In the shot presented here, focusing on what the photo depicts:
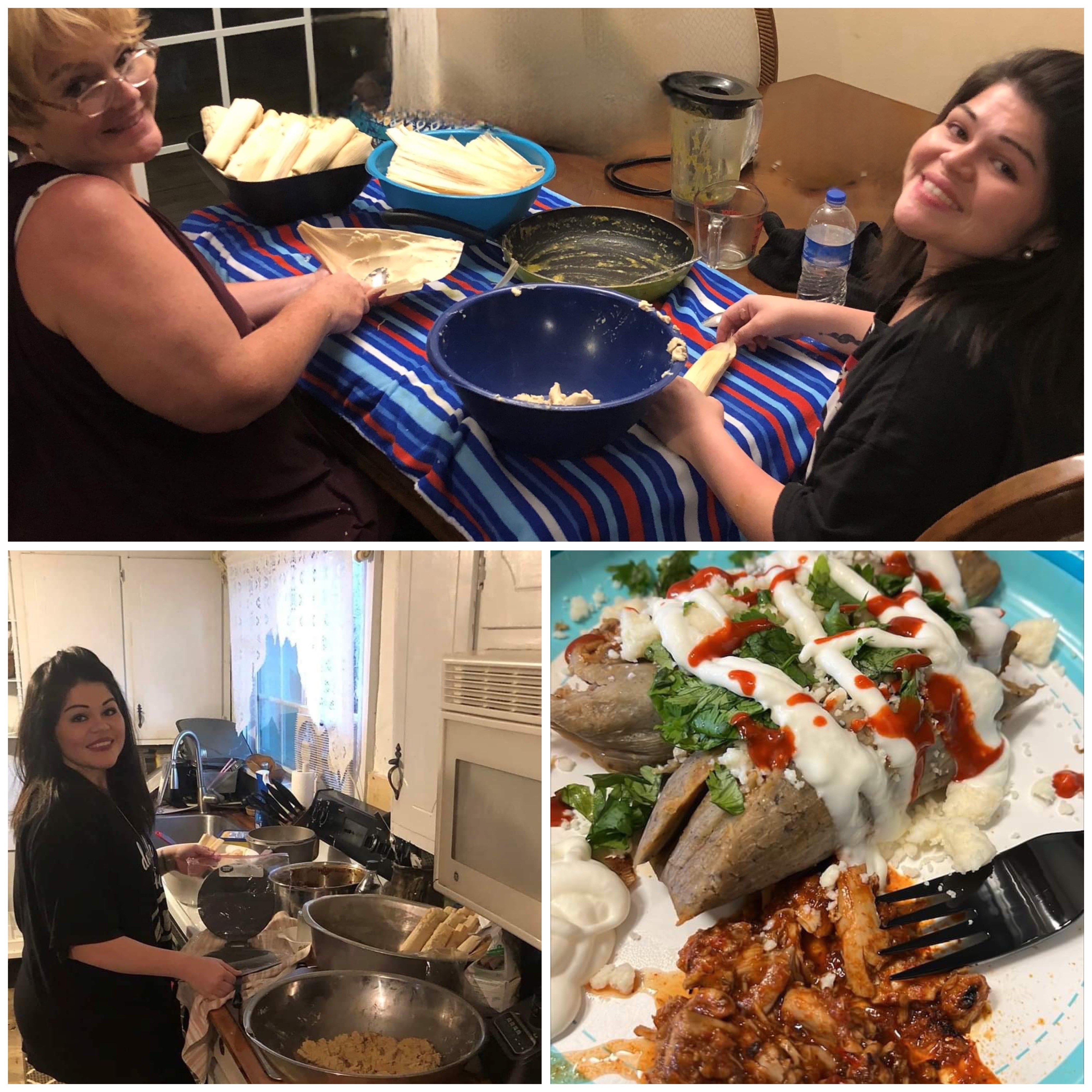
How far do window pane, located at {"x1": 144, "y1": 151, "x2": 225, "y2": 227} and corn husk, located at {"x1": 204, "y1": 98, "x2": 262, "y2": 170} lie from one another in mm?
25

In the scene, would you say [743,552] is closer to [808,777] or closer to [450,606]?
[808,777]

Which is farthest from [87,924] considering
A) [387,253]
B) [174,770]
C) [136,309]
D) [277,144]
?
[277,144]

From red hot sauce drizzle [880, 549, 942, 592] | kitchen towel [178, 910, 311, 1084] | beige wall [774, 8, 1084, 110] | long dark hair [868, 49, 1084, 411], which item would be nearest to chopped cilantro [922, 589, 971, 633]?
red hot sauce drizzle [880, 549, 942, 592]

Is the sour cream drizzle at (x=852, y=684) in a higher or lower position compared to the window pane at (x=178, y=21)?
lower

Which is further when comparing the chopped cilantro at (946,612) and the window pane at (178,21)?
the chopped cilantro at (946,612)

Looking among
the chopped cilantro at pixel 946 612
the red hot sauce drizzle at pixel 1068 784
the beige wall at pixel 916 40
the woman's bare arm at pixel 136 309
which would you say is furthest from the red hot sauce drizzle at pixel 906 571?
the woman's bare arm at pixel 136 309

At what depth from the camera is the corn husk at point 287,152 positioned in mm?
1130

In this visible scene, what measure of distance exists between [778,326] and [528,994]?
28.5 inches

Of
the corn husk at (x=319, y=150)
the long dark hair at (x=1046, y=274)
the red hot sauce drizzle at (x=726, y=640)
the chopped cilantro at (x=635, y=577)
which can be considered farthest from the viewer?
the corn husk at (x=319, y=150)

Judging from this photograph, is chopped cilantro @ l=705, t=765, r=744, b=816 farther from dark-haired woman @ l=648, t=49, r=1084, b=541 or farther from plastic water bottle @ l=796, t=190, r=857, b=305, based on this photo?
plastic water bottle @ l=796, t=190, r=857, b=305

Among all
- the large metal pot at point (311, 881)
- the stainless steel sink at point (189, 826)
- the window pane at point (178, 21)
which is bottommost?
the large metal pot at point (311, 881)

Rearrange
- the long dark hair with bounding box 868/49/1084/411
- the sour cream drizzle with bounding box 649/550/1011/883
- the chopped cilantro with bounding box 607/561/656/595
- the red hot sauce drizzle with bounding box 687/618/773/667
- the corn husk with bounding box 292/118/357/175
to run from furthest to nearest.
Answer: the corn husk with bounding box 292/118/357/175 < the chopped cilantro with bounding box 607/561/656/595 < the red hot sauce drizzle with bounding box 687/618/773/667 < the sour cream drizzle with bounding box 649/550/1011/883 < the long dark hair with bounding box 868/49/1084/411

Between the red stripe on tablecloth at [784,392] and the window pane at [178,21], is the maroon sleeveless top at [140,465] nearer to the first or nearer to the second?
the window pane at [178,21]

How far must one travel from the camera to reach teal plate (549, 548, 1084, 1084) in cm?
92
